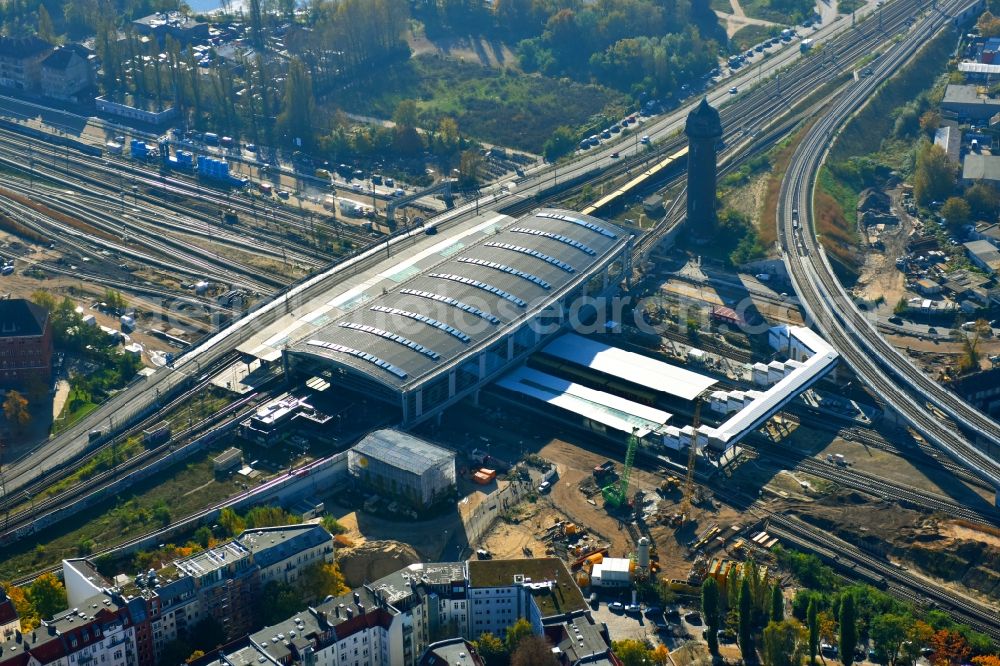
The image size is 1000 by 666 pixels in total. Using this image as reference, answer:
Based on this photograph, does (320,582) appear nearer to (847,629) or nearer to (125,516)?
(125,516)

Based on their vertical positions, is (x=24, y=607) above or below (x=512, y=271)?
below

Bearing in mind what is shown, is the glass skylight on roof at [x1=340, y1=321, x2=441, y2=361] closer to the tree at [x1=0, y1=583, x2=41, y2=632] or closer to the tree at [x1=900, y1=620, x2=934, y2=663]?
the tree at [x1=0, y1=583, x2=41, y2=632]

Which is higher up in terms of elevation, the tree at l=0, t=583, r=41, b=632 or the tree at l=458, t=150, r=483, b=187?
the tree at l=458, t=150, r=483, b=187

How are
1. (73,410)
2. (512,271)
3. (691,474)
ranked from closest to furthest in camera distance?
(691,474) < (73,410) < (512,271)

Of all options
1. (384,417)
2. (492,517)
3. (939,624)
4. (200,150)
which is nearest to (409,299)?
(384,417)

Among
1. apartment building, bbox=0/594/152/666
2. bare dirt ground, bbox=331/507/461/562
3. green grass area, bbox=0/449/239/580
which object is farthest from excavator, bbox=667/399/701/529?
apartment building, bbox=0/594/152/666

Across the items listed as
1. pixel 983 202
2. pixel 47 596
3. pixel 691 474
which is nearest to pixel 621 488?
pixel 691 474

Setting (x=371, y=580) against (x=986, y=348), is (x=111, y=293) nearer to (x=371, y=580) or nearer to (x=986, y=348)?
(x=371, y=580)
